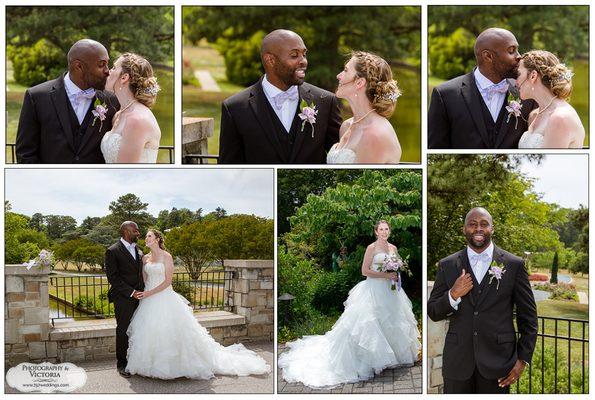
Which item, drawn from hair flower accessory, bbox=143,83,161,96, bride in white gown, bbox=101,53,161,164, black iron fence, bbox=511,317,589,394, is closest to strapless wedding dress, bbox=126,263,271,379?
bride in white gown, bbox=101,53,161,164

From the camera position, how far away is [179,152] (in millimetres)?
7457

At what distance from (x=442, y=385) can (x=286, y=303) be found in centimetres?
159

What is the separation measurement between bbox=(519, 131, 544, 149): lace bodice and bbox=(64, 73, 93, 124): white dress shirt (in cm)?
383

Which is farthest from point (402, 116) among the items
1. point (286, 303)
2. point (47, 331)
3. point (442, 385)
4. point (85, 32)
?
point (47, 331)

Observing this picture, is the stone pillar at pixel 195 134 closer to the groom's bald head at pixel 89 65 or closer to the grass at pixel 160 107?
the grass at pixel 160 107

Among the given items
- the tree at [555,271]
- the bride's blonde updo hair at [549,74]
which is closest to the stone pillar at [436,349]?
the tree at [555,271]

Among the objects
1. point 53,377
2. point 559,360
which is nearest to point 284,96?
point 53,377

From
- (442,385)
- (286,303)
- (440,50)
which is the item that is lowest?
(442,385)

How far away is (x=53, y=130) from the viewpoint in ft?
23.9

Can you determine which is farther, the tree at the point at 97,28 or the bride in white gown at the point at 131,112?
the tree at the point at 97,28

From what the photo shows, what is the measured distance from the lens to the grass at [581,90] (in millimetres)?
7367

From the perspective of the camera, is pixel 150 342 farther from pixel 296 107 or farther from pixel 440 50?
pixel 440 50

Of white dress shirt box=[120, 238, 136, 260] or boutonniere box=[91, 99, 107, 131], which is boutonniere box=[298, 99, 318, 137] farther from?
white dress shirt box=[120, 238, 136, 260]

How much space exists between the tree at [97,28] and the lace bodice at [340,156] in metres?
1.71
